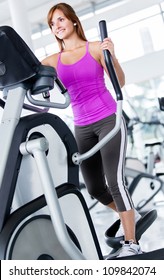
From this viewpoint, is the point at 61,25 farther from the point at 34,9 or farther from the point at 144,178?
the point at 34,9

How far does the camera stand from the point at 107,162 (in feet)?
5.95

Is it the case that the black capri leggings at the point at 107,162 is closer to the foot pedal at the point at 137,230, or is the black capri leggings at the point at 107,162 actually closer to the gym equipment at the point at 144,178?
the foot pedal at the point at 137,230

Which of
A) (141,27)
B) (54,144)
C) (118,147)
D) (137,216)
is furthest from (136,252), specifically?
(141,27)

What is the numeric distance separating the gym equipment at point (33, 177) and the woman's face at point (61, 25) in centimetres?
45

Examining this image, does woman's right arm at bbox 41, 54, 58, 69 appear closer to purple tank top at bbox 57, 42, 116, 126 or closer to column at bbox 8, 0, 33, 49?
purple tank top at bbox 57, 42, 116, 126

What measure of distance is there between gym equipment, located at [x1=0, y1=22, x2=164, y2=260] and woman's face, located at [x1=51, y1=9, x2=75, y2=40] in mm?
446

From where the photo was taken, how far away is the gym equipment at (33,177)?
1.34 meters

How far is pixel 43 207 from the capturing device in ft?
4.89

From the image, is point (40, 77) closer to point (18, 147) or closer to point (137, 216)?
point (18, 147)

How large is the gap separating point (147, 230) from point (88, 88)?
5.56 feet

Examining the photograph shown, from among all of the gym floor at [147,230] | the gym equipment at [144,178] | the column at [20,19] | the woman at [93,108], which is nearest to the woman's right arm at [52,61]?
the woman at [93,108]

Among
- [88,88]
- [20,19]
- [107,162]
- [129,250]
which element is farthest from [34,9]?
[129,250]

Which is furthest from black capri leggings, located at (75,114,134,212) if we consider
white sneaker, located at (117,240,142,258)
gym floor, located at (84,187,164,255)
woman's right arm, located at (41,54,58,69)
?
gym floor, located at (84,187,164,255)

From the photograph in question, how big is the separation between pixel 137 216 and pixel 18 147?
1052mm
